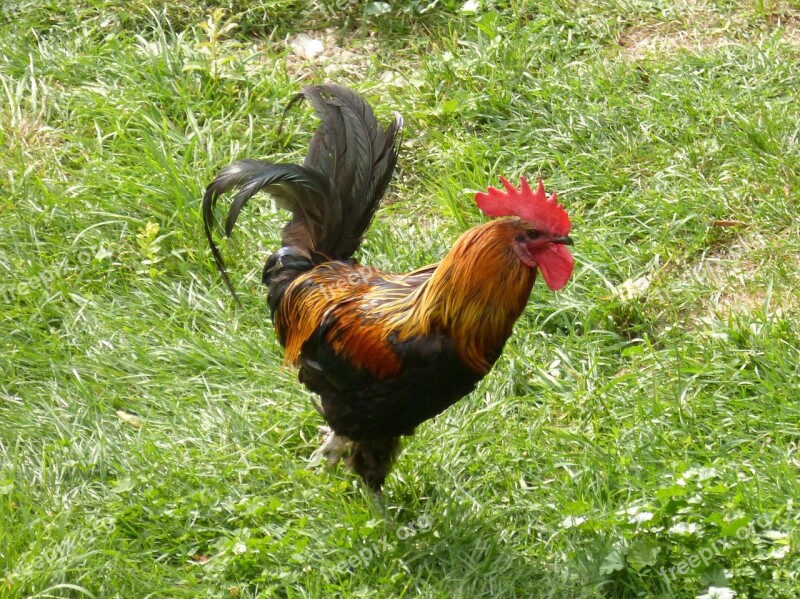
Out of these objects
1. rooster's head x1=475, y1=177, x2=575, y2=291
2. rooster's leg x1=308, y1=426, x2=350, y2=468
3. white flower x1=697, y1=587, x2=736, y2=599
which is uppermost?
rooster's head x1=475, y1=177, x2=575, y2=291

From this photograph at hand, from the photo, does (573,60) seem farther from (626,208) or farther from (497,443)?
(497,443)

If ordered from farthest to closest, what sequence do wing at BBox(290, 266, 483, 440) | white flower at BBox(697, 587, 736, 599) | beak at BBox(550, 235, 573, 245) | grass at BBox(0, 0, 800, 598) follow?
grass at BBox(0, 0, 800, 598) < wing at BBox(290, 266, 483, 440) < beak at BBox(550, 235, 573, 245) < white flower at BBox(697, 587, 736, 599)

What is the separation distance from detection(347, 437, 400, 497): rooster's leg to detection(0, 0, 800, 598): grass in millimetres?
112

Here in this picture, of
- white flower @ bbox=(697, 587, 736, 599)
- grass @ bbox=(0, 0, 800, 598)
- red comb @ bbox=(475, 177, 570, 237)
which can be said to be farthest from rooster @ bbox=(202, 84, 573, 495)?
white flower @ bbox=(697, 587, 736, 599)

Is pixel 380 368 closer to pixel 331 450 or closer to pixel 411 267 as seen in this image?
pixel 331 450

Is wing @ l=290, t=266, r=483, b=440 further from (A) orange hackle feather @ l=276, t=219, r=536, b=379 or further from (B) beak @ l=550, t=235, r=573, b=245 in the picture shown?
(B) beak @ l=550, t=235, r=573, b=245

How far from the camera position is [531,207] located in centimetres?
349

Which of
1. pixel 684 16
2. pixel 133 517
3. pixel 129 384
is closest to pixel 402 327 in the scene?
pixel 133 517

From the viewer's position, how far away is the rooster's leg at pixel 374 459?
403 centimetres

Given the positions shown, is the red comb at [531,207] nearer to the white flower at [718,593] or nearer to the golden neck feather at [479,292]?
the golden neck feather at [479,292]

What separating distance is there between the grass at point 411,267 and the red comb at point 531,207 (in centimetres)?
100

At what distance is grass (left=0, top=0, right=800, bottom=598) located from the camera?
3861 mm

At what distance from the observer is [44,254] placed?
5320mm

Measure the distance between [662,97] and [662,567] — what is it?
9.60 feet
